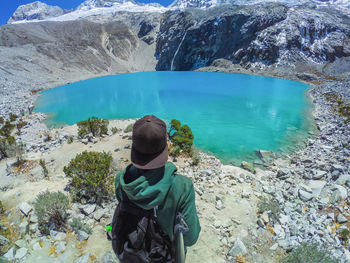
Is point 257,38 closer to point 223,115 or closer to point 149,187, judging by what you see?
point 223,115

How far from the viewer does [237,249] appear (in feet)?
13.3

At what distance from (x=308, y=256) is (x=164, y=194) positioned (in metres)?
4.01

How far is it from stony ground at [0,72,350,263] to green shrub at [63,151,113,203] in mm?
344

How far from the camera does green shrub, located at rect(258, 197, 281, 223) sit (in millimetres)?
5199

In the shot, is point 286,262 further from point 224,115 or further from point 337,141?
point 224,115

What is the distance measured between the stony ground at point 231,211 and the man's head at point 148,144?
121 inches

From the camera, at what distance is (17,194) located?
5.42 m

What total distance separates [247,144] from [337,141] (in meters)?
5.08

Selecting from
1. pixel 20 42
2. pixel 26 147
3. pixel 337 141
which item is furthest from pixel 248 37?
pixel 20 42

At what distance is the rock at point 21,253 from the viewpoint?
141 inches

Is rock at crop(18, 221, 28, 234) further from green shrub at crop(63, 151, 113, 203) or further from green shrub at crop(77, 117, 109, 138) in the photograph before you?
green shrub at crop(77, 117, 109, 138)

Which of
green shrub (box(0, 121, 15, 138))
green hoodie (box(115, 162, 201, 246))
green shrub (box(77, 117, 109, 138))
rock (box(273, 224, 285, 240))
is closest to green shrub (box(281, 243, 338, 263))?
rock (box(273, 224, 285, 240))

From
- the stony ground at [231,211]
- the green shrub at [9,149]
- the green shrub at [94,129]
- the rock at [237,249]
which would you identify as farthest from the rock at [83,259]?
the green shrub at [94,129]

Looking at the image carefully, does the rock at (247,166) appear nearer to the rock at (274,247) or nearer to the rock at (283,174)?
the rock at (283,174)
